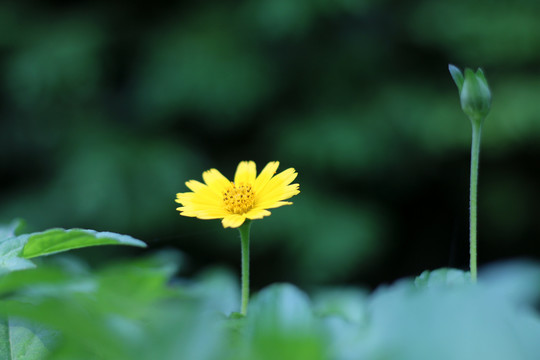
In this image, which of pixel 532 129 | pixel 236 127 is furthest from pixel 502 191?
pixel 236 127

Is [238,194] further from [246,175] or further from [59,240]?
[59,240]

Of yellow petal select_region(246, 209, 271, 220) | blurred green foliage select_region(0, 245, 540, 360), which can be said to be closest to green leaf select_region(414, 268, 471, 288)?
blurred green foliage select_region(0, 245, 540, 360)

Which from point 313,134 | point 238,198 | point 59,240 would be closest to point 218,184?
point 238,198

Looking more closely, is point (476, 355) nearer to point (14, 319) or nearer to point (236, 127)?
point (14, 319)

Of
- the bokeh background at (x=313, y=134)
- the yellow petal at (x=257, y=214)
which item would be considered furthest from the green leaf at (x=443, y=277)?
the bokeh background at (x=313, y=134)

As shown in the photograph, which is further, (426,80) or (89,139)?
(426,80)

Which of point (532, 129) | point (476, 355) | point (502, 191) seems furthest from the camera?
point (502, 191)
